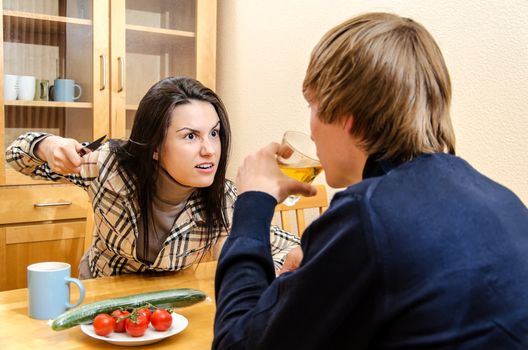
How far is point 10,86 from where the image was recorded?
240cm

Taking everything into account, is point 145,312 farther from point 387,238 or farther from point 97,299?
point 387,238

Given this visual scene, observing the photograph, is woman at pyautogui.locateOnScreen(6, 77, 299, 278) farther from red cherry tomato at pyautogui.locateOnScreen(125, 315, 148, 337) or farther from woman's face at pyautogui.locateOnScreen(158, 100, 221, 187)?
red cherry tomato at pyautogui.locateOnScreen(125, 315, 148, 337)

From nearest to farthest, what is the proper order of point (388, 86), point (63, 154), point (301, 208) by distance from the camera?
point (388, 86) → point (63, 154) → point (301, 208)

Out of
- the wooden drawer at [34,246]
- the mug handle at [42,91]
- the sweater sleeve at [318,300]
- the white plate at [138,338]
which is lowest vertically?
the wooden drawer at [34,246]

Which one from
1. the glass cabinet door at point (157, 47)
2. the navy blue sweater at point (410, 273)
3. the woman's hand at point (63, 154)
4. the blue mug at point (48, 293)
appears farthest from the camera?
the glass cabinet door at point (157, 47)

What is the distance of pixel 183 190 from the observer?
160cm

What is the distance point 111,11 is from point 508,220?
2.37m

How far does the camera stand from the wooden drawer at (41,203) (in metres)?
2.39

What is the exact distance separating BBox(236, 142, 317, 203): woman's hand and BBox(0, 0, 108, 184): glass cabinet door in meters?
1.85

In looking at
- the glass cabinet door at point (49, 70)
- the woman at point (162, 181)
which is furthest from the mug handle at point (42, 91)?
the woman at point (162, 181)

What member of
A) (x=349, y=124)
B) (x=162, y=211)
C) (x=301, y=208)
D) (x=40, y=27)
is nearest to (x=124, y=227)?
(x=162, y=211)

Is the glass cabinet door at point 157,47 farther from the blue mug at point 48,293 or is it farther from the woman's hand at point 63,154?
the blue mug at point 48,293

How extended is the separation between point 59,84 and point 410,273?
2350mm

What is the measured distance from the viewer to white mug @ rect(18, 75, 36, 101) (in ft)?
8.00
